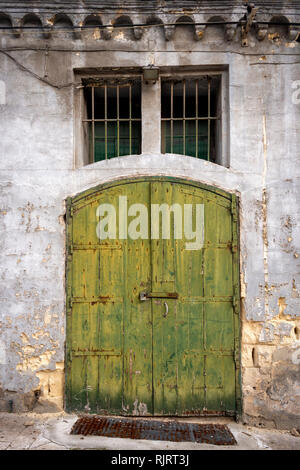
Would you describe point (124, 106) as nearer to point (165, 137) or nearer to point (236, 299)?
point (165, 137)

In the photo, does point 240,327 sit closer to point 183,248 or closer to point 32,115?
point 183,248

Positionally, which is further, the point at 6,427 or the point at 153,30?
the point at 153,30

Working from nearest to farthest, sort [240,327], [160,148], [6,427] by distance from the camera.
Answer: [6,427], [240,327], [160,148]

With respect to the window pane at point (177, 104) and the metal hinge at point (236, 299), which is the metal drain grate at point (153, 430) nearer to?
the metal hinge at point (236, 299)

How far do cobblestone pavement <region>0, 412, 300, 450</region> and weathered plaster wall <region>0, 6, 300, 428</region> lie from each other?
17 cm

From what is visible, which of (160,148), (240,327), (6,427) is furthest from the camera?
(160,148)

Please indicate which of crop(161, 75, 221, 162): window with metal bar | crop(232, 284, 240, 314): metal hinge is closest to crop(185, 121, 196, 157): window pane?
crop(161, 75, 221, 162): window with metal bar

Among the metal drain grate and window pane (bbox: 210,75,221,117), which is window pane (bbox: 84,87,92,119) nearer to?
window pane (bbox: 210,75,221,117)

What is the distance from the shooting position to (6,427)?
4129 mm

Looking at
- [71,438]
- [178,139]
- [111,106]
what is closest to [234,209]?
[178,139]

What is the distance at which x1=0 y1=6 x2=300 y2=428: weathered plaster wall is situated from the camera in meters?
4.41

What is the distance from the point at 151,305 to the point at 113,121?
250cm

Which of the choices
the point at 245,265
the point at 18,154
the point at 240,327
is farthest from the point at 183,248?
the point at 18,154

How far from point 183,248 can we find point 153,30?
109 inches
